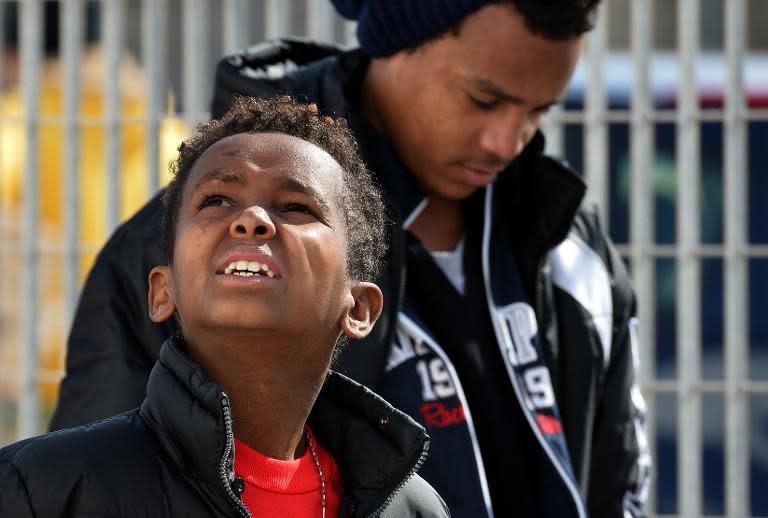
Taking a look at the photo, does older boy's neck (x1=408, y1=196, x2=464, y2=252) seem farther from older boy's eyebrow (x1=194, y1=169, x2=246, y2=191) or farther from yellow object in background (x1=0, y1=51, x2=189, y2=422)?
yellow object in background (x1=0, y1=51, x2=189, y2=422)

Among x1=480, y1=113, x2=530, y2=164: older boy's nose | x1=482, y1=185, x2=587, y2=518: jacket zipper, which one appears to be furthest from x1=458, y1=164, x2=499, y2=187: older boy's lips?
x1=482, y1=185, x2=587, y2=518: jacket zipper

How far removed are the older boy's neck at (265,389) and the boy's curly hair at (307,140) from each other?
18 cm

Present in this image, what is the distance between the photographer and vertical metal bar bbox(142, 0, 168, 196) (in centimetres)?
489

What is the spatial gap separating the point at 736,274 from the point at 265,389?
3157 mm

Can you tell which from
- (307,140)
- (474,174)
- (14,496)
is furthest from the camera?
(474,174)

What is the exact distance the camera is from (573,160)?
4.93 m

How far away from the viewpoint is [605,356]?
8.96 feet

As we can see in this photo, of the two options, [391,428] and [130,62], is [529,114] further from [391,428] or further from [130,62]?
[130,62]

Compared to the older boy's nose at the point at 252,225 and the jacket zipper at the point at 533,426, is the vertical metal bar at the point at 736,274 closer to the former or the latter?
the jacket zipper at the point at 533,426

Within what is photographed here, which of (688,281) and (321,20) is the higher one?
(321,20)

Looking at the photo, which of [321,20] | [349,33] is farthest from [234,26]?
[349,33]

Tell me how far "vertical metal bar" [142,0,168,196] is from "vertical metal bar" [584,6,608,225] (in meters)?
1.39

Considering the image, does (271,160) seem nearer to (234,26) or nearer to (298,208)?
(298,208)

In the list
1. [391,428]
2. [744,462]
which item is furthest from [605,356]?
[744,462]
